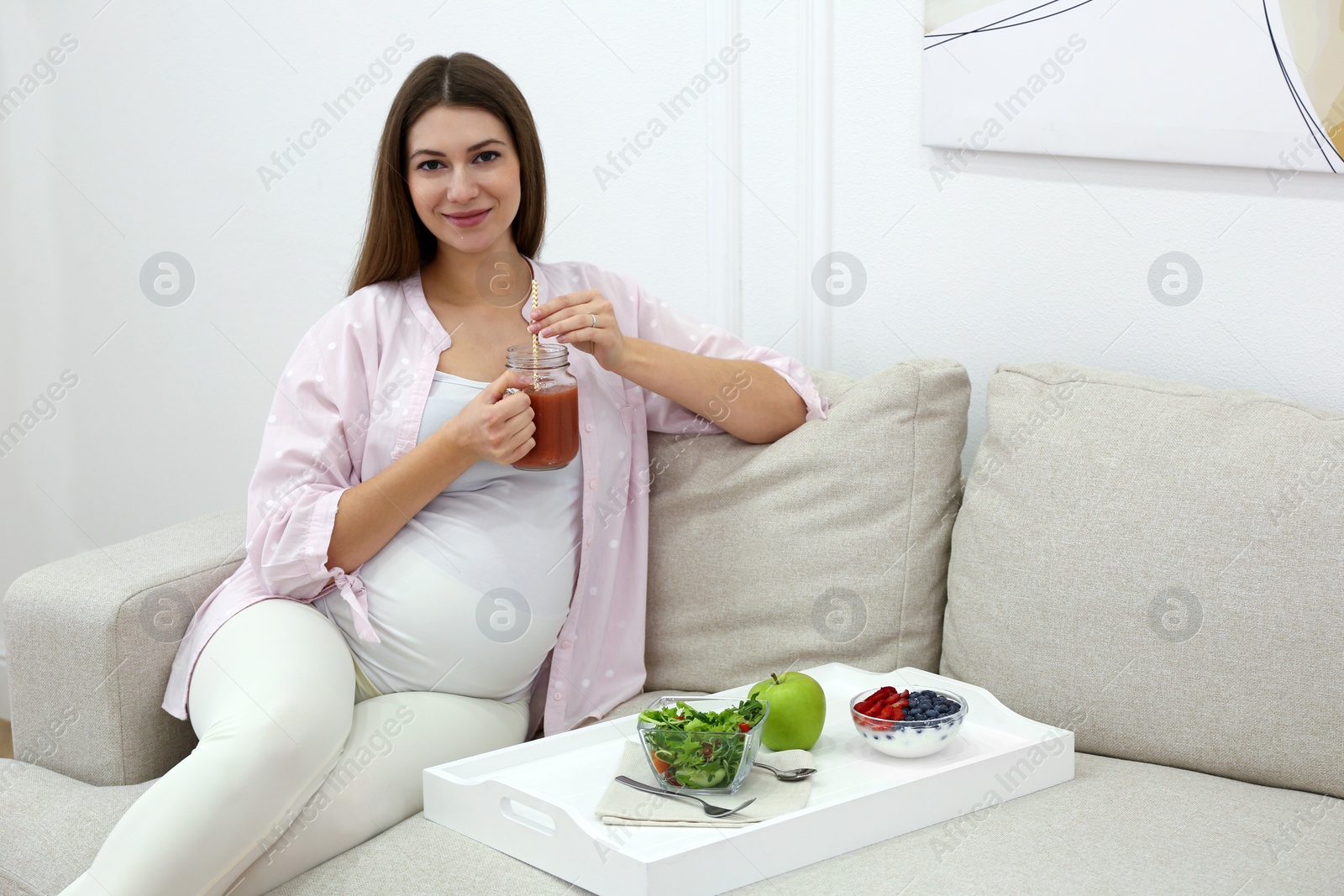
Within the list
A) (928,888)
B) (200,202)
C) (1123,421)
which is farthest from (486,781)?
(200,202)

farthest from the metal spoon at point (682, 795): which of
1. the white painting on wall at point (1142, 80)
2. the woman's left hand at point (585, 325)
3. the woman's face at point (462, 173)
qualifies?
the white painting on wall at point (1142, 80)

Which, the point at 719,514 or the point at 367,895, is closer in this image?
the point at 367,895

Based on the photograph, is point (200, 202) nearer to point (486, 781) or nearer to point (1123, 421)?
point (486, 781)

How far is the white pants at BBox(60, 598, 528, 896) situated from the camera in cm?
138

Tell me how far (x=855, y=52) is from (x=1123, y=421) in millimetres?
825

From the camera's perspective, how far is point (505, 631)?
177 centimetres

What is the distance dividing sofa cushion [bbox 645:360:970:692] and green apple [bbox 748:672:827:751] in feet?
0.90

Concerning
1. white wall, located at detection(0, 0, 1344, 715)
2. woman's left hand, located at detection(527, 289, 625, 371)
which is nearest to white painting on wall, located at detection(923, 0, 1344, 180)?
white wall, located at detection(0, 0, 1344, 715)

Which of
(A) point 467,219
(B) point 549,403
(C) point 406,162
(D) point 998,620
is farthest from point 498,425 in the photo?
(D) point 998,620

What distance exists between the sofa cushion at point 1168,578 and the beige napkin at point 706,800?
38cm

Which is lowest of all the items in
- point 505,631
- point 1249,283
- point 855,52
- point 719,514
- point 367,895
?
point 367,895

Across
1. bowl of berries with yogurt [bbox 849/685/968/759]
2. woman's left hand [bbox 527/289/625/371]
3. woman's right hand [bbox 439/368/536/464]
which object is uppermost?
woman's left hand [bbox 527/289/625/371]

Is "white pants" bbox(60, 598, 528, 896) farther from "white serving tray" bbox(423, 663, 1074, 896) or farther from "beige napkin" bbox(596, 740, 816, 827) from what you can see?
"beige napkin" bbox(596, 740, 816, 827)

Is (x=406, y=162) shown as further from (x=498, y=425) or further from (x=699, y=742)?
(x=699, y=742)
